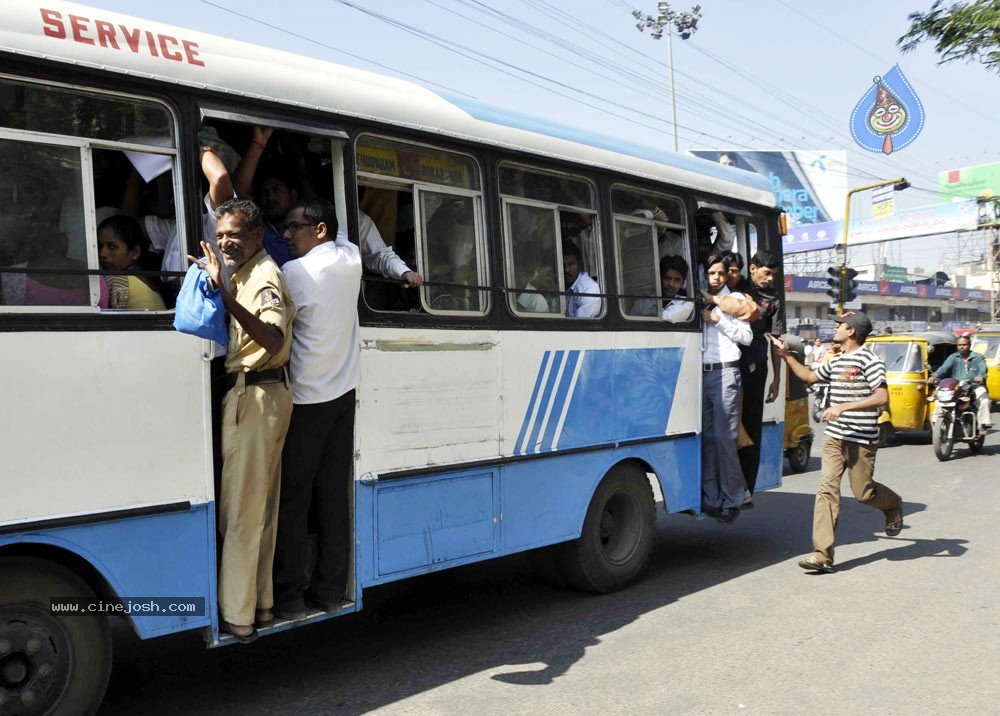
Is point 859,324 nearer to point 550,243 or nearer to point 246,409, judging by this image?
point 550,243

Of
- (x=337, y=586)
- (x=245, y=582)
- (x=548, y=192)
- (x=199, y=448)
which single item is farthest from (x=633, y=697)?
(x=548, y=192)

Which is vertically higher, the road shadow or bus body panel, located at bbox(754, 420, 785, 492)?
bus body panel, located at bbox(754, 420, 785, 492)

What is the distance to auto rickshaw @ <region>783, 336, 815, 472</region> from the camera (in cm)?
1234

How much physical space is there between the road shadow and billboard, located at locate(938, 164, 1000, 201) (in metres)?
53.6

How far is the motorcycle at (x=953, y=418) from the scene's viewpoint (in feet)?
45.4

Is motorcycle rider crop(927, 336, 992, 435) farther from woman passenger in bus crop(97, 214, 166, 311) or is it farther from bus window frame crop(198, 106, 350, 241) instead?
woman passenger in bus crop(97, 214, 166, 311)

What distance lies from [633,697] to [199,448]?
91.5 inches

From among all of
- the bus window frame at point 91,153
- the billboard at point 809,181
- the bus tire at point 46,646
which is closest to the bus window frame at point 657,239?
the bus window frame at point 91,153

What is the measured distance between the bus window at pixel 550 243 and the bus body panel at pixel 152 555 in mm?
2388

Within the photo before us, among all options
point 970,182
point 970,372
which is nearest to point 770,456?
point 970,372

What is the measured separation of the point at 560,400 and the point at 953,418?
10017 mm

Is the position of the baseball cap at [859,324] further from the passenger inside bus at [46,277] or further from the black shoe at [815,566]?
the passenger inside bus at [46,277]

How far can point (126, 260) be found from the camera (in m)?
4.06

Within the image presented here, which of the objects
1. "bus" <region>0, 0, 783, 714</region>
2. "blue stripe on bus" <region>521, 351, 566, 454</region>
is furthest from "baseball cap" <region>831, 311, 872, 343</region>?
"blue stripe on bus" <region>521, 351, 566, 454</region>
